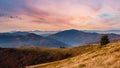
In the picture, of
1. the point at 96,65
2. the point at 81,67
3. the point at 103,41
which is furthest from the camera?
the point at 103,41

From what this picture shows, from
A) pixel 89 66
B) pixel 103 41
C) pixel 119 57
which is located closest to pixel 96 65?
pixel 89 66

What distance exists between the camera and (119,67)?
3419 centimetres

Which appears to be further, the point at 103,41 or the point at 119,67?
the point at 103,41

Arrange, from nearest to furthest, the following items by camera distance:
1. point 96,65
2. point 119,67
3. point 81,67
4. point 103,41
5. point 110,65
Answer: point 119,67, point 110,65, point 96,65, point 81,67, point 103,41

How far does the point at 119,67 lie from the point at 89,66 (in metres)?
7.16

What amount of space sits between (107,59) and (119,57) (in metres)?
2.20

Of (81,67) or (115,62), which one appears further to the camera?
(81,67)

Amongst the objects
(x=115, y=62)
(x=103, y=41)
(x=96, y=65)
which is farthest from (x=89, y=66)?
(x=103, y=41)

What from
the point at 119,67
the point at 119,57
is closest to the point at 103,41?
the point at 119,57

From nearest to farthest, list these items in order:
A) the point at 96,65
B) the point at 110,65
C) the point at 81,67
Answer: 1. the point at 110,65
2. the point at 96,65
3. the point at 81,67

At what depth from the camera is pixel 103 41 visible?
10544 cm

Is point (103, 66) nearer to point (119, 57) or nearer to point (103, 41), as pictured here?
point (119, 57)

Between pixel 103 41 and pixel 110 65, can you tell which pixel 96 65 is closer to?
pixel 110 65

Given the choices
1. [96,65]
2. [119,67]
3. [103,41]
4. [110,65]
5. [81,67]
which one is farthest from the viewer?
[103,41]
